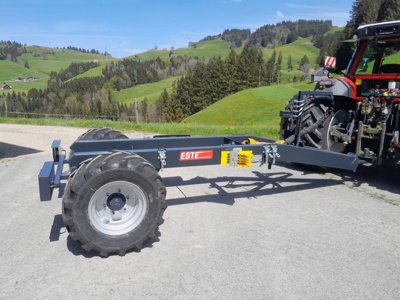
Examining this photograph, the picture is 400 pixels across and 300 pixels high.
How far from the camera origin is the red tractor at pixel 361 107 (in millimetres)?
5902

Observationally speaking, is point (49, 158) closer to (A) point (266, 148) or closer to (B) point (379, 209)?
(A) point (266, 148)

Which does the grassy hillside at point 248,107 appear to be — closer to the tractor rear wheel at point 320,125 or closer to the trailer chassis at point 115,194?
the tractor rear wheel at point 320,125

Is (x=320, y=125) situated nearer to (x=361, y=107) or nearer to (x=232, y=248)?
(x=361, y=107)

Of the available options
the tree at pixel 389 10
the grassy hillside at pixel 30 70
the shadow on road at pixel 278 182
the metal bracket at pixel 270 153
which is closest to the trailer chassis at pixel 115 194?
the metal bracket at pixel 270 153

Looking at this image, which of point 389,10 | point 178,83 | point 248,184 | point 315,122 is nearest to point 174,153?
point 248,184

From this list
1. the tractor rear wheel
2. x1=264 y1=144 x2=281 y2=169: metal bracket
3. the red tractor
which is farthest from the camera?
the tractor rear wheel

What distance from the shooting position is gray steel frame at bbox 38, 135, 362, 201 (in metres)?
4.22

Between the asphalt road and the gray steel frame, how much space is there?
0.70m

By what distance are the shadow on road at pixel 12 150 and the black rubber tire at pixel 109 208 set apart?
6.94 m

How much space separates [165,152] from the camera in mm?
4297

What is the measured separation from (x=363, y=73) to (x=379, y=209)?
9.38 feet

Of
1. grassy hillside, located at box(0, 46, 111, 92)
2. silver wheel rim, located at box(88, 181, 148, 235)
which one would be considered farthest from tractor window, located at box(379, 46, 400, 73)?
grassy hillside, located at box(0, 46, 111, 92)

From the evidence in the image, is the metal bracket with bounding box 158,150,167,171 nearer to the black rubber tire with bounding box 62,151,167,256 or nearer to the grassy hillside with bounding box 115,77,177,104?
the black rubber tire with bounding box 62,151,167,256

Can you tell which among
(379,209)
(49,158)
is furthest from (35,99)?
(379,209)
